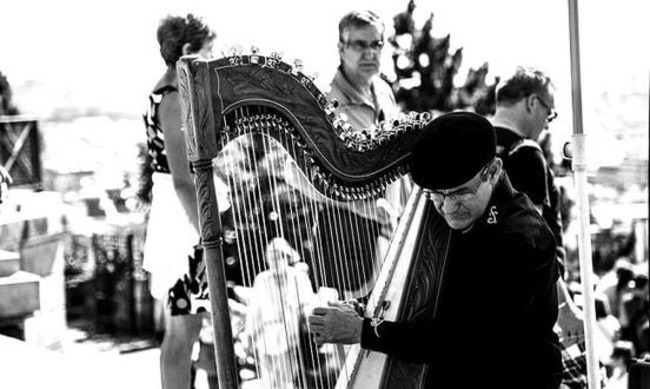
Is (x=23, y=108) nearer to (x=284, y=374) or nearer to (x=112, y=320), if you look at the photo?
(x=112, y=320)

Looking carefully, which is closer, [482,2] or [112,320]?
[482,2]

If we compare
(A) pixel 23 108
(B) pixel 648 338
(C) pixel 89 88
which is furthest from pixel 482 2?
(C) pixel 89 88

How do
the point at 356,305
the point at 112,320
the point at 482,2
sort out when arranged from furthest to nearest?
the point at 112,320, the point at 482,2, the point at 356,305

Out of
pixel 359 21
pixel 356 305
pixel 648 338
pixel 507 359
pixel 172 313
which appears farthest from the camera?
pixel 648 338

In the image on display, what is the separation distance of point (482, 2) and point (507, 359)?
5716mm

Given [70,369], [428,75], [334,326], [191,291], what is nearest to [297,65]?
[334,326]

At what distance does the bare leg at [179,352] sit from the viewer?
3.14 meters

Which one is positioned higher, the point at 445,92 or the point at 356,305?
the point at 445,92

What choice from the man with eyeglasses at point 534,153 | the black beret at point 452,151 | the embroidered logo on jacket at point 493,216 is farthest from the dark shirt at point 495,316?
the man with eyeglasses at point 534,153

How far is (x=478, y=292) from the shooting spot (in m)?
2.20

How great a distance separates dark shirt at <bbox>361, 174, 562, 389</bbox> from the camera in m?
2.18

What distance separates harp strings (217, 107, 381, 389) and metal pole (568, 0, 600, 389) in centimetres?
58

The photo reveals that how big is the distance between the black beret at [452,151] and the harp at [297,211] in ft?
0.77

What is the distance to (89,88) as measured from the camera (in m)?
10.1
